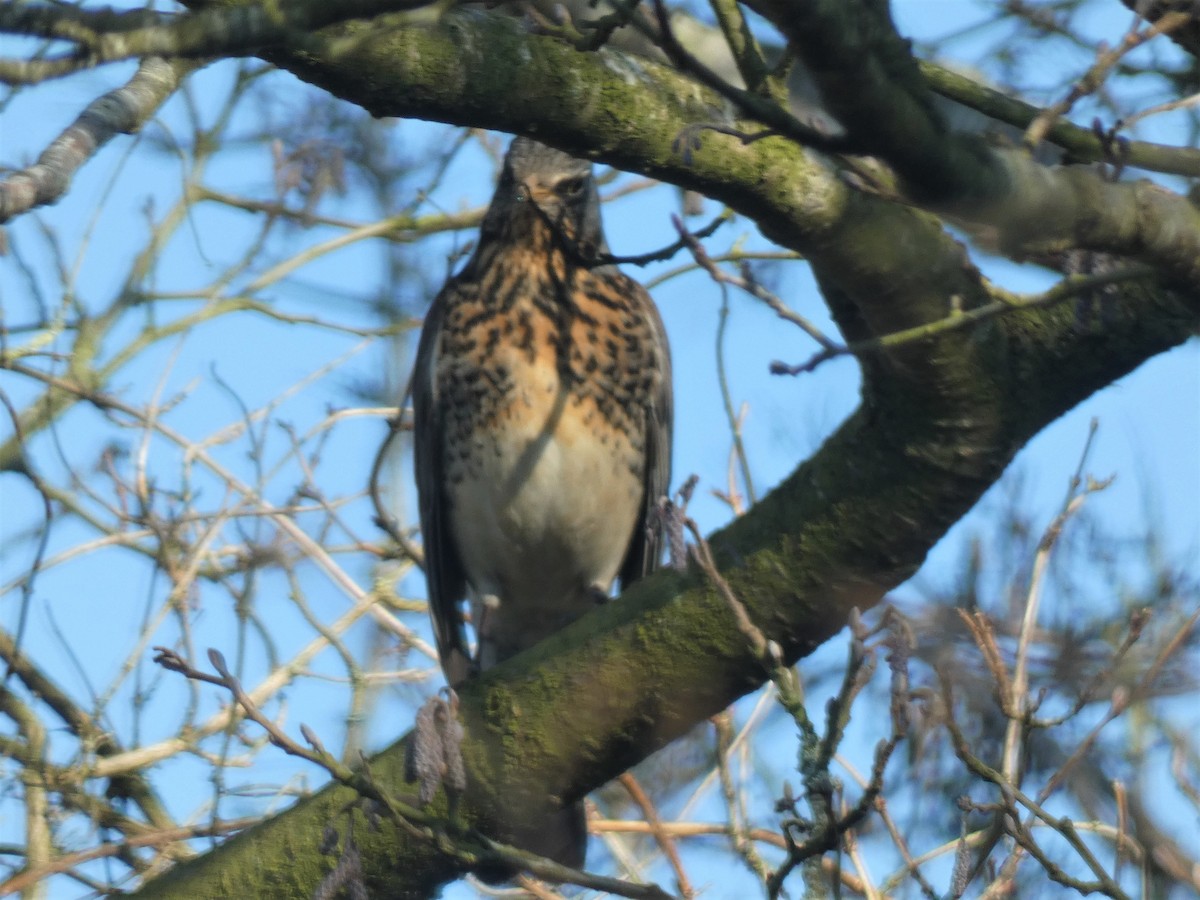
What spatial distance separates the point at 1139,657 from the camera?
3.86 meters

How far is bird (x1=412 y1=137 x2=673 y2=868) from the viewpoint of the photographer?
4.92 m

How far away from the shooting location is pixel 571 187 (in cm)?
524

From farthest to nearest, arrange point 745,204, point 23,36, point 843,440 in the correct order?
point 843,440 → point 745,204 → point 23,36

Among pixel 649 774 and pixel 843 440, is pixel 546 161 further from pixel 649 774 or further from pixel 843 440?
pixel 843 440

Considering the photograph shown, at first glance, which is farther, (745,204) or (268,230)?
(268,230)

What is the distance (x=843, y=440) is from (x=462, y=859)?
103 cm

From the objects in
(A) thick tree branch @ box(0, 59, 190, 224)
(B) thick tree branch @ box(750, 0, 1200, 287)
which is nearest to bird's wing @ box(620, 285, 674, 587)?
(A) thick tree branch @ box(0, 59, 190, 224)

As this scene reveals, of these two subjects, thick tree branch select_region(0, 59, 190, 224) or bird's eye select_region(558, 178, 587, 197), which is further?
bird's eye select_region(558, 178, 587, 197)

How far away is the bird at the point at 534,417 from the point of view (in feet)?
16.1

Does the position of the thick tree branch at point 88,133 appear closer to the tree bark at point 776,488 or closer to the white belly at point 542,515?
the tree bark at point 776,488

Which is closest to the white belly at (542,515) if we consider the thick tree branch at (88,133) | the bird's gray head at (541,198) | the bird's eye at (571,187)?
the bird's gray head at (541,198)

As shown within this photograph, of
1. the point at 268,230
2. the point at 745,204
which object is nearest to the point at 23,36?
the point at 745,204

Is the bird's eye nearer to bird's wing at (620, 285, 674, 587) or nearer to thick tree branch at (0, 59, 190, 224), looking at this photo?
bird's wing at (620, 285, 674, 587)

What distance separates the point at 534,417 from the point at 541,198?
789 mm
